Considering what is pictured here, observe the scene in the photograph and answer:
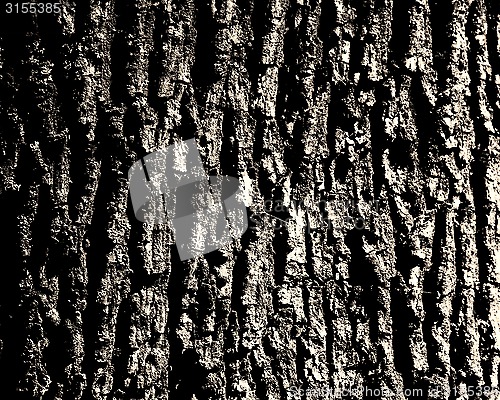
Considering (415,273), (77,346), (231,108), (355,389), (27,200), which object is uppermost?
(231,108)

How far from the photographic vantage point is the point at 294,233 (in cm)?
140

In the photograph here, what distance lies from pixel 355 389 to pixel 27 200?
0.92m

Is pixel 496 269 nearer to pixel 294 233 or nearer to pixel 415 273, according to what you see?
pixel 415 273

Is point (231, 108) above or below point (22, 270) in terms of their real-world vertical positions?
above

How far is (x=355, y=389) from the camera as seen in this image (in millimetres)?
1391

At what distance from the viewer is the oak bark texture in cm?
136

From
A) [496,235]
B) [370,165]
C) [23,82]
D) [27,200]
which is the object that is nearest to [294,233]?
[370,165]

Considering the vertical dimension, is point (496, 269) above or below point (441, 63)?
below

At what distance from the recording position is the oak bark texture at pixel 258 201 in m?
1.36

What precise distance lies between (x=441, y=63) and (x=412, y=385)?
0.82 metres

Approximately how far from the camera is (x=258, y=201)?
4.59ft

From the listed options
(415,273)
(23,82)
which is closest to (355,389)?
(415,273)

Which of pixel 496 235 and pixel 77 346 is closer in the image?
pixel 77 346

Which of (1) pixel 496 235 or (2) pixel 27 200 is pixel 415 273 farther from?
(2) pixel 27 200
